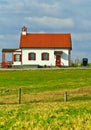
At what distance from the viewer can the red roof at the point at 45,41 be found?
7844 centimetres

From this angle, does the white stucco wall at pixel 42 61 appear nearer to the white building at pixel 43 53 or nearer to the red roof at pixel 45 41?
the white building at pixel 43 53

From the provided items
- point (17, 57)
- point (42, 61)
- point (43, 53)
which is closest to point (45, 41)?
point (43, 53)

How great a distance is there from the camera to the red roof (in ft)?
257

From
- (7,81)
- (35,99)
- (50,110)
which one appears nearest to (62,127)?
(50,110)

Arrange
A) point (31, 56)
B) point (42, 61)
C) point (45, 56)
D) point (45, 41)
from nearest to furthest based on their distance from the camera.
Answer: point (42, 61) < point (45, 56) < point (31, 56) < point (45, 41)

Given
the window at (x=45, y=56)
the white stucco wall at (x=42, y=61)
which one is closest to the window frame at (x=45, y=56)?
the window at (x=45, y=56)

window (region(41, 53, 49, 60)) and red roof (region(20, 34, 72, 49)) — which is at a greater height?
red roof (region(20, 34, 72, 49))

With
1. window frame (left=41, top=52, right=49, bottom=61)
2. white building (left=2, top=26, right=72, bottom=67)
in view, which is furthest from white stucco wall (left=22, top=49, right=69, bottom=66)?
window frame (left=41, top=52, right=49, bottom=61)

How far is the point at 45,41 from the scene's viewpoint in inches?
3150

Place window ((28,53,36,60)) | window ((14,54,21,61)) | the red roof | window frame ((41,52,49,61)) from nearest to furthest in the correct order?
1. window frame ((41,52,49,61))
2. window ((28,53,36,60))
3. window ((14,54,21,61))
4. the red roof

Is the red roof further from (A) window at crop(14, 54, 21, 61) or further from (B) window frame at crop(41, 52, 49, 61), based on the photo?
(A) window at crop(14, 54, 21, 61)

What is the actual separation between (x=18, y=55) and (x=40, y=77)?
2525 cm

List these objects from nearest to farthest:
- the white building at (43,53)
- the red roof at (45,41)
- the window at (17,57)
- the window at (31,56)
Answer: the white building at (43,53) < the window at (31,56) < the window at (17,57) < the red roof at (45,41)

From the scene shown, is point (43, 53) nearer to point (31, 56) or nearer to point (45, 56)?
point (45, 56)
